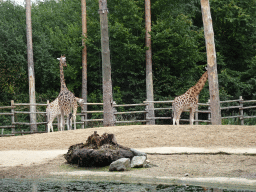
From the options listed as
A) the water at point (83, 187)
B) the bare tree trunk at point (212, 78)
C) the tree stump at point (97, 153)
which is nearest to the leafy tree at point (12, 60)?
the bare tree trunk at point (212, 78)

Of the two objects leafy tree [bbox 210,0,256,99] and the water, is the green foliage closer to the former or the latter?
leafy tree [bbox 210,0,256,99]

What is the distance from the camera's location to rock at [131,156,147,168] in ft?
22.6

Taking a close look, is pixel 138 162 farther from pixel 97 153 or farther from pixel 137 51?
pixel 137 51

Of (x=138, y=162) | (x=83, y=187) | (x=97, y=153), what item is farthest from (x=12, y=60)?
(x=83, y=187)

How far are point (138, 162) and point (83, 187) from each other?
4.97ft

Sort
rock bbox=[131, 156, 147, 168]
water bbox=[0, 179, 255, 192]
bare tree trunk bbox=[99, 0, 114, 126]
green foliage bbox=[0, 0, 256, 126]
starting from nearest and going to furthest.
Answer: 1. water bbox=[0, 179, 255, 192]
2. rock bbox=[131, 156, 147, 168]
3. bare tree trunk bbox=[99, 0, 114, 126]
4. green foliage bbox=[0, 0, 256, 126]

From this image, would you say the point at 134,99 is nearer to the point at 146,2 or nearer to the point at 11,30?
the point at 146,2

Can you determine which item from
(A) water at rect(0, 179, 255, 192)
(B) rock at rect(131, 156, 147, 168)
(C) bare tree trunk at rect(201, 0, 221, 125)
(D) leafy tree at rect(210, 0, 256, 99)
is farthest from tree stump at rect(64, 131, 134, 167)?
(D) leafy tree at rect(210, 0, 256, 99)

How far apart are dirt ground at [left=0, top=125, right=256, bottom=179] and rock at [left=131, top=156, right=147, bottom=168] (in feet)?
0.71

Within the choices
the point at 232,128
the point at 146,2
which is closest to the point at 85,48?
the point at 146,2

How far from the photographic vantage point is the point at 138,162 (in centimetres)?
690

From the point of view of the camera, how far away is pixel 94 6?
19047 millimetres

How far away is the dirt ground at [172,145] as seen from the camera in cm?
657

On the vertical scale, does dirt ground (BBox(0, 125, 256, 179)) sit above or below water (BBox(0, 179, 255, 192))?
above
